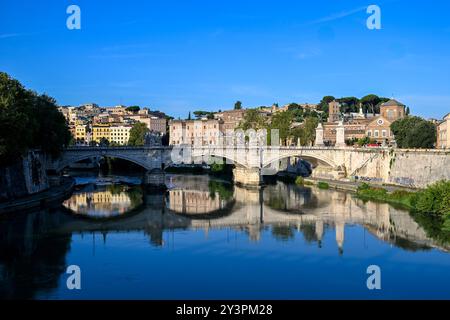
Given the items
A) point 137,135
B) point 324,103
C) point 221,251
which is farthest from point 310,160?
point 324,103

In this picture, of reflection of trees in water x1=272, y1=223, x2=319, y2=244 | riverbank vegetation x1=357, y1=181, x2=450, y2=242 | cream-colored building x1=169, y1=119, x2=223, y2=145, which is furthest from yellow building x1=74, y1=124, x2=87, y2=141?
reflection of trees in water x1=272, y1=223, x2=319, y2=244

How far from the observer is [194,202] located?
75.7 ft

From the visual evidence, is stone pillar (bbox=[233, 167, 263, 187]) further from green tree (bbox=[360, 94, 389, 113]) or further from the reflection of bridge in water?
green tree (bbox=[360, 94, 389, 113])

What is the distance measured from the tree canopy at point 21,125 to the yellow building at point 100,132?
3954 centimetres

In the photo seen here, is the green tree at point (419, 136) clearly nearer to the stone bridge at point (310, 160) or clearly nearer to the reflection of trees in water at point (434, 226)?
the stone bridge at point (310, 160)

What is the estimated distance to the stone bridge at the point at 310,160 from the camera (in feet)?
77.7

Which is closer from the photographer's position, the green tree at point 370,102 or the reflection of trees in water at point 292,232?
the reflection of trees in water at point 292,232

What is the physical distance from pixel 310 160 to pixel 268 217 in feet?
46.6

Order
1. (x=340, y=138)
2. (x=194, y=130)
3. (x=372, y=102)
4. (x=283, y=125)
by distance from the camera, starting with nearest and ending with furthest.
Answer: (x=340, y=138) → (x=283, y=125) → (x=194, y=130) → (x=372, y=102)

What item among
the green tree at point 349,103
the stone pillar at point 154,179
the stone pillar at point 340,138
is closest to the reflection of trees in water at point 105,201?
the stone pillar at point 154,179

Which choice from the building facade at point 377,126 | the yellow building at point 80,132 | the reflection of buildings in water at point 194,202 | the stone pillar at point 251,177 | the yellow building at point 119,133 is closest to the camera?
the reflection of buildings in water at point 194,202

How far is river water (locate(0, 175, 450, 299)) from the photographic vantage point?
1046cm

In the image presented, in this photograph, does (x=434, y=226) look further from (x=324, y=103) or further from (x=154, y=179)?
(x=324, y=103)
